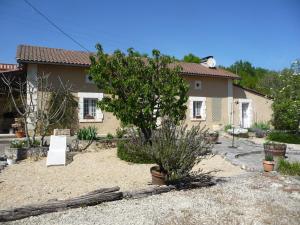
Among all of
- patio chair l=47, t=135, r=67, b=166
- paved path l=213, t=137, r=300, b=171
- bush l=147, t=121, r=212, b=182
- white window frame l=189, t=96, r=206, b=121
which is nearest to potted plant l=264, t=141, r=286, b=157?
paved path l=213, t=137, r=300, b=171

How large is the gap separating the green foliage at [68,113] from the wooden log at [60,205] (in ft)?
32.5

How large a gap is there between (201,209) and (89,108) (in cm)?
1153

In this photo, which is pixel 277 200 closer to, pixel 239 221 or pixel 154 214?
pixel 239 221

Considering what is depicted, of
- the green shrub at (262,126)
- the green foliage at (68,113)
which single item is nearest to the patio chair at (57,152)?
the green foliage at (68,113)

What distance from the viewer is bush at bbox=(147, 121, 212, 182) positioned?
6121mm

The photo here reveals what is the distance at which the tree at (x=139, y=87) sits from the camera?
9.33 m

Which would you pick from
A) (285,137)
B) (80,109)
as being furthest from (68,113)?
(285,137)

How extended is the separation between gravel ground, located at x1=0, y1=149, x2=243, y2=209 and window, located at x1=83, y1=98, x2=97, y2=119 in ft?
17.1

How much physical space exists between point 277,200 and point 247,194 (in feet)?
1.86

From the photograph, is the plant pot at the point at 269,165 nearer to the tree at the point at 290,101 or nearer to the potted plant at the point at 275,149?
the potted plant at the point at 275,149

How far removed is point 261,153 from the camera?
12.2 meters

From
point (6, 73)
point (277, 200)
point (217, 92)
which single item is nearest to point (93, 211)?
point (277, 200)

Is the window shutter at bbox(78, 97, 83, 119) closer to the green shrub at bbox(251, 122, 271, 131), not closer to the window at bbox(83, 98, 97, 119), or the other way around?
the window at bbox(83, 98, 97, 119)

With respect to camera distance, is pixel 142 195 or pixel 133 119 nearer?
pixel 142 195
